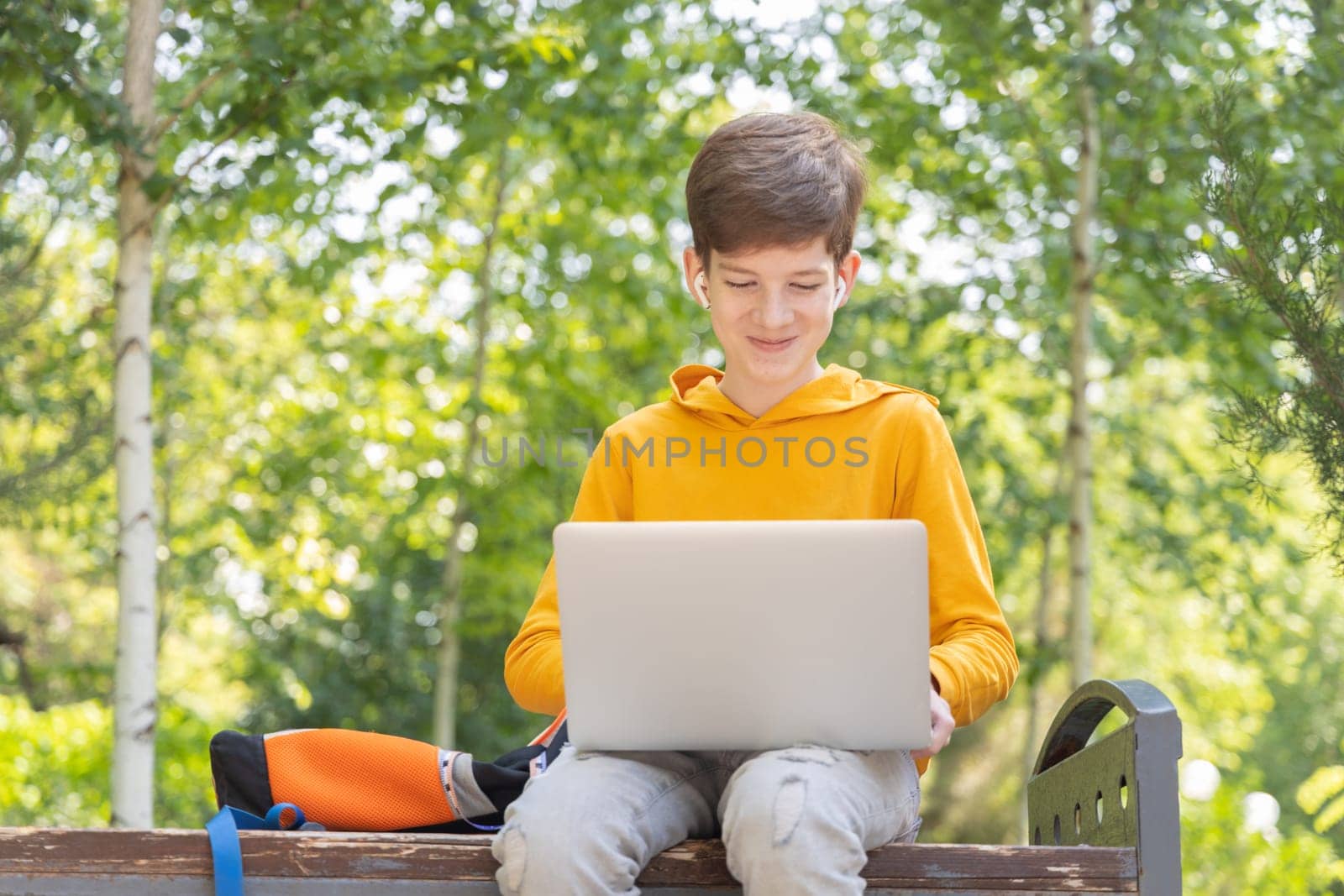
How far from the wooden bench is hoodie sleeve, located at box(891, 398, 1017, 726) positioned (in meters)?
0.16

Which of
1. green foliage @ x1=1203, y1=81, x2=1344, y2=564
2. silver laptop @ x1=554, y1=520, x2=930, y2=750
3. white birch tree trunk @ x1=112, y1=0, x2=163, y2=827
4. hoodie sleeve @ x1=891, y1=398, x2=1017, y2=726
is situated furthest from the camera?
white birch tree trunk @ x1=112, y1=0, x2=163, y2=827

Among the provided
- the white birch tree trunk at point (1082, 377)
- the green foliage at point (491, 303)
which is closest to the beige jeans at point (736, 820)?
the green foliage at point (491, 303)

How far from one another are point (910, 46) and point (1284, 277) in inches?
128

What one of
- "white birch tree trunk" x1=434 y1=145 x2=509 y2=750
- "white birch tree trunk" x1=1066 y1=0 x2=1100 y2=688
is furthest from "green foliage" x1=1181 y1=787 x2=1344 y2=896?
"white birch tree trunk" x1=434 y1=145 x2=509 y2=750

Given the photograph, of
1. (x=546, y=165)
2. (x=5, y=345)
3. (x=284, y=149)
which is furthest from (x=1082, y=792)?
(x=546, y=165)

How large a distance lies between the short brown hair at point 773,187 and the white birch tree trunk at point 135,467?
203cm

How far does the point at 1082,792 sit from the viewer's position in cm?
188

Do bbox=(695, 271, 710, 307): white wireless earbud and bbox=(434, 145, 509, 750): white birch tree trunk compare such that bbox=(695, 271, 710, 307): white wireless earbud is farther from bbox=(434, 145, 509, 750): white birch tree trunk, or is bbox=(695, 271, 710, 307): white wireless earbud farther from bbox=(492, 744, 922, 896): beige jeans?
bbox=(434, 145, 509, 750): white birch tree trunk

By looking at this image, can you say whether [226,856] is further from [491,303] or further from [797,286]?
[491,303]

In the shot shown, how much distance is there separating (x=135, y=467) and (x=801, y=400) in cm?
217

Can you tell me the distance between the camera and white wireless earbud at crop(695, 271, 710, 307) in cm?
205

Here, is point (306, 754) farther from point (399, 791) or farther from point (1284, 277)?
point (1284, 277)

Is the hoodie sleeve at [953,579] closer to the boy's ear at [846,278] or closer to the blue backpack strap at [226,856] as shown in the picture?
the boy's ear at [846,278]

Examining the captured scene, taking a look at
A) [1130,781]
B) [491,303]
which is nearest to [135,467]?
[1130,781]
